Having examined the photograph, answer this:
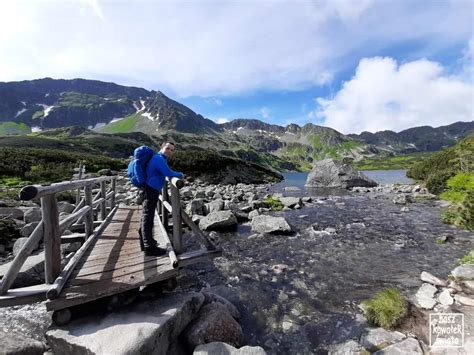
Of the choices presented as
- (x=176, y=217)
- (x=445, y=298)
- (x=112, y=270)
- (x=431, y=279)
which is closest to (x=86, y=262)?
(x=112, y=270)

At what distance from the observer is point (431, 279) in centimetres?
952

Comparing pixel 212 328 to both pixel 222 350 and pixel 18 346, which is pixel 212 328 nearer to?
pixel 222 350

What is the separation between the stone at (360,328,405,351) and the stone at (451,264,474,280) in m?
4.72

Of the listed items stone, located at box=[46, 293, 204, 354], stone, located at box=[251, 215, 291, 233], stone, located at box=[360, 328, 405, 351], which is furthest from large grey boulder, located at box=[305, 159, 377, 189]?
stone, located at box=[46, 293, 204, 354]

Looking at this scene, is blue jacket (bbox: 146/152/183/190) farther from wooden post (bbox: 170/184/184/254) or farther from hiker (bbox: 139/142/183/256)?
wooden post (bbox: 170/184/184/254)

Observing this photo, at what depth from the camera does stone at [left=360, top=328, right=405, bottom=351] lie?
6.32 metres

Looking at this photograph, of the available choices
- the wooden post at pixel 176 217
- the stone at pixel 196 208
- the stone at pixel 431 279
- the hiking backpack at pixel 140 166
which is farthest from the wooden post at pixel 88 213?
the stone at pixel 431 279

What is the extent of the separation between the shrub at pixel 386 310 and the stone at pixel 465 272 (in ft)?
11.2

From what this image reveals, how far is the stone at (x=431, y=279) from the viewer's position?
9189mm

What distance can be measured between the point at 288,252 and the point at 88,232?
8.96 meters

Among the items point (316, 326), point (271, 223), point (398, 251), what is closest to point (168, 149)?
point (316, 326)

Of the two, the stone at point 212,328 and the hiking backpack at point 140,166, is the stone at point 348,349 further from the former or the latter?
the hiking backpack at point 140,166

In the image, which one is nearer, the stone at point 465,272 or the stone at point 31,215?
the stone at point 465,272

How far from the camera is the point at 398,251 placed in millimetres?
13172
